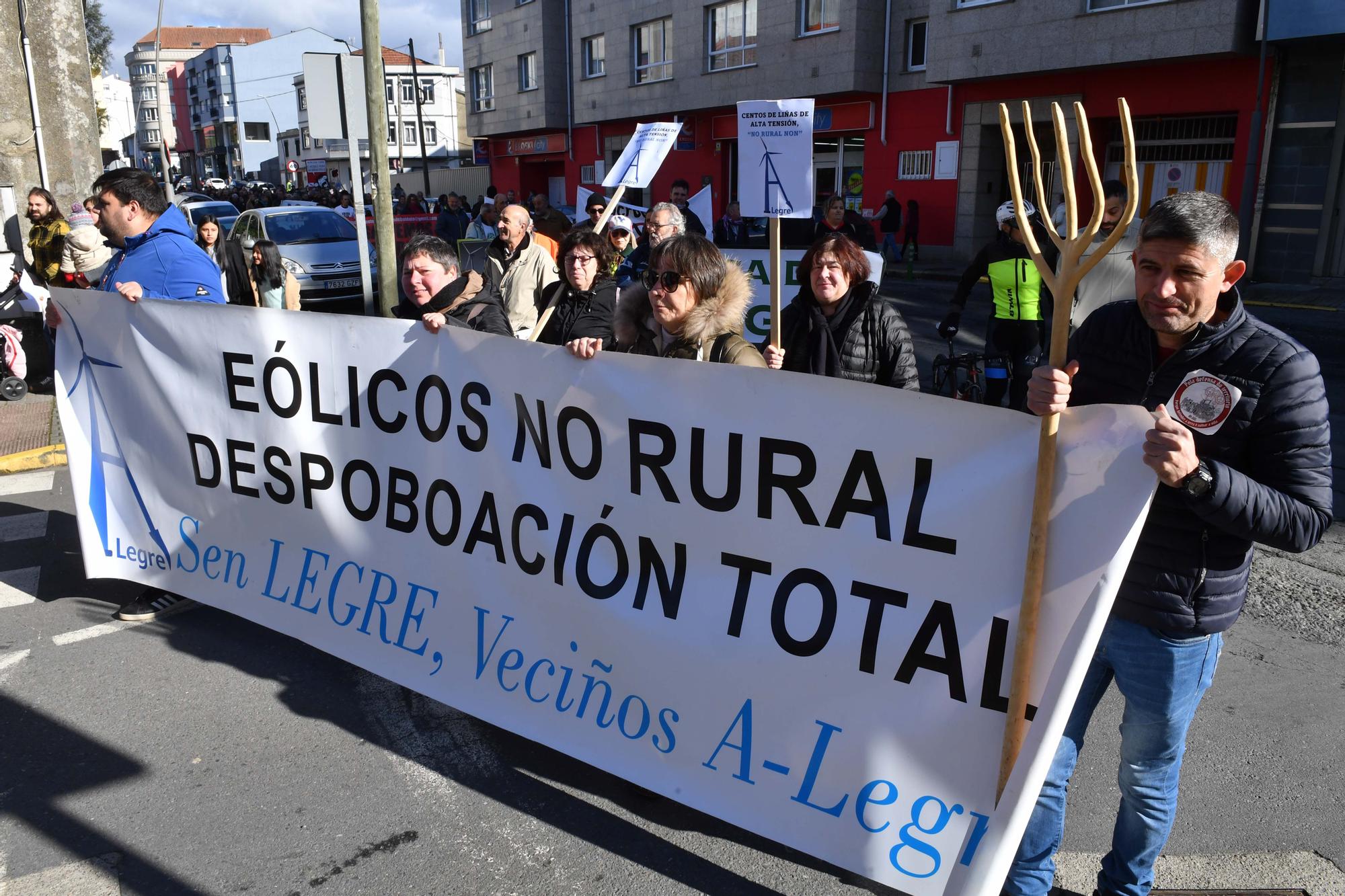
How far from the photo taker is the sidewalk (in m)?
7.38

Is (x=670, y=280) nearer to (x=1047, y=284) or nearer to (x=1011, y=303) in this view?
(x=1047, y=284)

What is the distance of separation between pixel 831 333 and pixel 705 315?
966 millimetres

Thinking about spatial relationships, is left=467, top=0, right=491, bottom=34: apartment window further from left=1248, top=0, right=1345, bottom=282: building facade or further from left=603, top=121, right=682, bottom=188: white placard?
left=603, top=121, right=682, bottom=188: white placard

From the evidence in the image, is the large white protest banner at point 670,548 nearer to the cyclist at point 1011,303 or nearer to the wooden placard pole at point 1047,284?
the wooden placard pole at point 1047,284

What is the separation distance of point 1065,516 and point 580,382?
1500 mm

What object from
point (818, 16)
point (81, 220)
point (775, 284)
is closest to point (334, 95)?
point (81, 220)

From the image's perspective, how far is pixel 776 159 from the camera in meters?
4.74

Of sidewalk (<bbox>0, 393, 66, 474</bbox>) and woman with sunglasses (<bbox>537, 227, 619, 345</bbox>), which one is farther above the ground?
woman with sunglasses (<bbox>537, 227, 619, 345</bbox>)

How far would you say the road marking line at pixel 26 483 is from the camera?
683 cm

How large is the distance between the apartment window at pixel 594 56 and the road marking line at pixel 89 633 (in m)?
33.2

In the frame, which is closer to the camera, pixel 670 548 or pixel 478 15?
pixel 670 548

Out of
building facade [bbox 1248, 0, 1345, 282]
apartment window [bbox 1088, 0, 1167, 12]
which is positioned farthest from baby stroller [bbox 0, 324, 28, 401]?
apartment window [bbox 1088, 0, 1167, 12]

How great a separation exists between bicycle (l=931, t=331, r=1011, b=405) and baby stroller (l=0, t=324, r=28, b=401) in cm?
822

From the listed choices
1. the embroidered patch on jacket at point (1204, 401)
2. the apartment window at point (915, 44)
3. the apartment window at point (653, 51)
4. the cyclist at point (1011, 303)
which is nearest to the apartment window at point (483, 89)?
the apartment window at point (653, 51)
